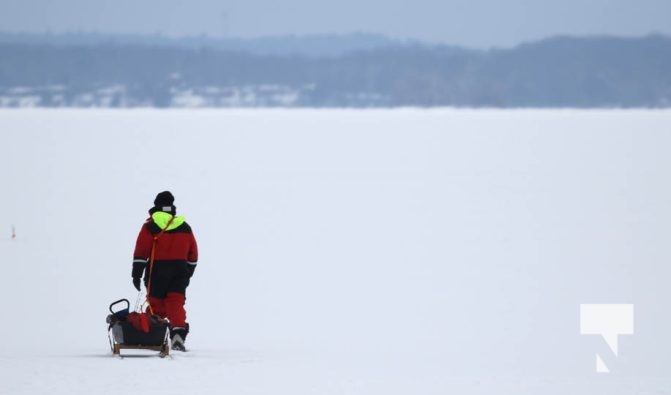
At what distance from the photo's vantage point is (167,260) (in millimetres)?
9242

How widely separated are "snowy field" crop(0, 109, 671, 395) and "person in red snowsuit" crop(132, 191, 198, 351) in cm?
39

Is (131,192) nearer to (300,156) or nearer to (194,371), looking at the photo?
A: (300,156)

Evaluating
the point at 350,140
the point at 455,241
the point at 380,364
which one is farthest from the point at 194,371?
the point at 350,140

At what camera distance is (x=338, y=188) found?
30.2 meters

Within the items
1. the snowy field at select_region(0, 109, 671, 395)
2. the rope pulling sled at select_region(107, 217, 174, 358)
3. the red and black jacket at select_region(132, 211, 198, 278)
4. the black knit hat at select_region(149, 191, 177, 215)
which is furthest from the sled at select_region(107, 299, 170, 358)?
the black knit hat at select_region(149, 191, 177, 215)

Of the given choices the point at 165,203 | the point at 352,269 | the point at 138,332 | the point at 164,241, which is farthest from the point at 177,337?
the point at 352,269

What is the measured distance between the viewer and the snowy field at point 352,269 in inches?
335

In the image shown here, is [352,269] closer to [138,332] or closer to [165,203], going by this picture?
[165,203]

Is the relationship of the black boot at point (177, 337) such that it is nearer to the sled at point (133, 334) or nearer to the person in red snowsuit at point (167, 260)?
the person in red snowsuit at point (167, 260)

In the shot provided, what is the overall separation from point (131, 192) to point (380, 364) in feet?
60.3

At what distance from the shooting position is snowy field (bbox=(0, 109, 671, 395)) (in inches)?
335

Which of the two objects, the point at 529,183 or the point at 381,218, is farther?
the point at 529,183

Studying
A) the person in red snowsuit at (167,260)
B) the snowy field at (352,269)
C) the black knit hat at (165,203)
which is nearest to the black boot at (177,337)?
the person in red snowsuit at (167,260)

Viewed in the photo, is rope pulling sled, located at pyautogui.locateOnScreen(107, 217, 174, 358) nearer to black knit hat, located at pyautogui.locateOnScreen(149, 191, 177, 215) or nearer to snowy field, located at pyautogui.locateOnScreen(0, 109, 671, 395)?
snowy field, located at pyautogui.locateOnScreen(0, 109, 671, 395)
